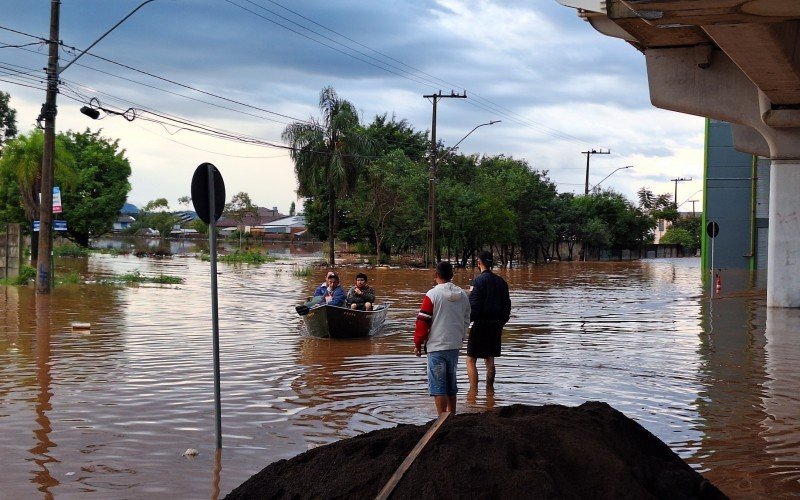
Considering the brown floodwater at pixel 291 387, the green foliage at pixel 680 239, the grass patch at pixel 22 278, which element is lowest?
the brown floodwater at pixel 291 387

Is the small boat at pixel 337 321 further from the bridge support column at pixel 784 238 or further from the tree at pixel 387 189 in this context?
the tree at pixel 387 189

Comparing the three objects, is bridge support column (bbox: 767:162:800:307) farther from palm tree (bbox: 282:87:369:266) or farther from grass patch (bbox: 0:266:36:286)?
palm tree (bbox: 282:87:369:266)

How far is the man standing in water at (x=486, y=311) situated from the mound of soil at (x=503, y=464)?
5369mm

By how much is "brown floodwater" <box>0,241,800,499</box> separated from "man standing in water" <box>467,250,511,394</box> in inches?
24.8

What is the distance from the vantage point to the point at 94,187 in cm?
Answer: 6938

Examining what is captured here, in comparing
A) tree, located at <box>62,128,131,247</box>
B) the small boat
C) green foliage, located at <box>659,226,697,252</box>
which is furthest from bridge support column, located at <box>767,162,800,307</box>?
green foliage, located at <box>659,226,697,252</box>

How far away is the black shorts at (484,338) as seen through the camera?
11664 millimetres

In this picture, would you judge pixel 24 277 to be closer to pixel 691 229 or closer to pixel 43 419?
pixel 43 419

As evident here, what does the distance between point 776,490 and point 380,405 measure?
4801 mm

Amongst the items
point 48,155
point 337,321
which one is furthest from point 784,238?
point 48,155

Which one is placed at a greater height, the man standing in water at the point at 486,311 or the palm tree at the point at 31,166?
the palm tree at the point at 31,166

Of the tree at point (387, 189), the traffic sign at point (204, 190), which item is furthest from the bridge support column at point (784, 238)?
the tree at point (387, 189)

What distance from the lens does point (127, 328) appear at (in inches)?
753

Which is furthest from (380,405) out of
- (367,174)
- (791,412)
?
(367,174)
